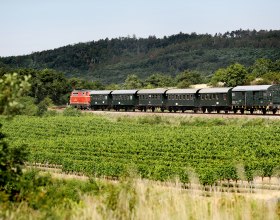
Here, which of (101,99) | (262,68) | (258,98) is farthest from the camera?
(262,68)

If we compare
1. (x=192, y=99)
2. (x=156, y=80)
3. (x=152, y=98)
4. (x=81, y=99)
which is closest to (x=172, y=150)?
(x=192, y=99)

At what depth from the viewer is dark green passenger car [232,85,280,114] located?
161ft

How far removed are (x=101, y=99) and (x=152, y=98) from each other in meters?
12.9

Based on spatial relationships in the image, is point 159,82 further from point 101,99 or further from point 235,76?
point 101,99

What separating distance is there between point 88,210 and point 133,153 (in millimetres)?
27713

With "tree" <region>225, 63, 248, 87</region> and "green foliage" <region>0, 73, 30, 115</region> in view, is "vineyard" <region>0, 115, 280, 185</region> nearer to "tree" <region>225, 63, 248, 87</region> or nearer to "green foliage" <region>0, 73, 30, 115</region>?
"green foliage" <region>0, 73, 30, 115</region>

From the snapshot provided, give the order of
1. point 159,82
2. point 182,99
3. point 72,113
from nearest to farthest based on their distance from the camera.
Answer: point 182,99 → point 72,113 → point 159,82

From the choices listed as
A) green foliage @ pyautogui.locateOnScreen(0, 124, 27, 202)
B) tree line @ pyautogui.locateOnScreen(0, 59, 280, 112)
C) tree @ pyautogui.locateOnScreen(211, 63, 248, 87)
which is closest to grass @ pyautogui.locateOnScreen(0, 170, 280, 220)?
green foliage @ pyautogui.locateOnScreen(0, 124, 27, 202)

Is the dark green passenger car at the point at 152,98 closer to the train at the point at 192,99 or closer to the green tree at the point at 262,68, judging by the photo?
the train at the point at 192,99

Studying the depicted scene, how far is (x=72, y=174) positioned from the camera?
32281mm

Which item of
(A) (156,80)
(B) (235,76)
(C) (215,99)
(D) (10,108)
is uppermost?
(A) (156,80)

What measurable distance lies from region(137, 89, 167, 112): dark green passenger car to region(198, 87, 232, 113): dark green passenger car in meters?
6.99

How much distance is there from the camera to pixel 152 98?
6588 centimetres

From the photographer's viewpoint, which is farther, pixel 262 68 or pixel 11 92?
pixel 262 68
